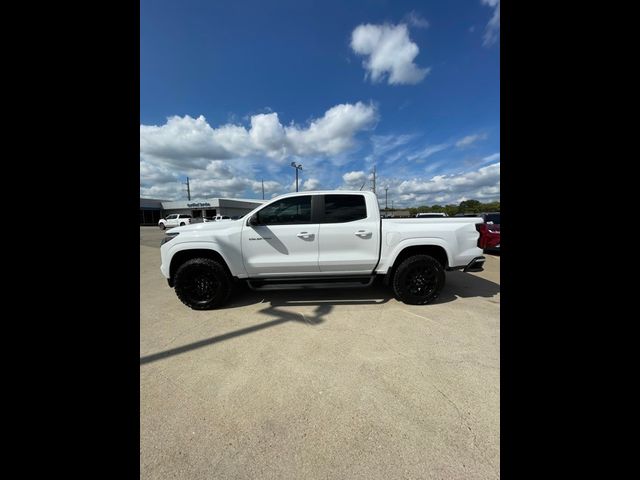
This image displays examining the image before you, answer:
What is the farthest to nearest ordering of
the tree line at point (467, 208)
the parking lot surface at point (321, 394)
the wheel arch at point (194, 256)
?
the tree line at point (467, 208) < the wheel arch at point (194, 256) < the parking lot surface at point (321, 394)

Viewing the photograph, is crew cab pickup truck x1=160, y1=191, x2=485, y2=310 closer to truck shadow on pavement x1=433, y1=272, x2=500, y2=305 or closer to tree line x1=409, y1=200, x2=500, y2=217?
truck shadow on pavement x1=433, y1=272, x2=500, y2=305

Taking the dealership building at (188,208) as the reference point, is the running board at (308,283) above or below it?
below

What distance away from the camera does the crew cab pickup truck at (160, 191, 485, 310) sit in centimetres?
373

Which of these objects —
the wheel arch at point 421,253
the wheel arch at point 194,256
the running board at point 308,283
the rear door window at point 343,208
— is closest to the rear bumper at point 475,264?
the wheel arch at point 421,253

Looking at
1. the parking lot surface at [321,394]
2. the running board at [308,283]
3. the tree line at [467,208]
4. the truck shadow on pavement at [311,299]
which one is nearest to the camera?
the parking lot surface at [321,394]

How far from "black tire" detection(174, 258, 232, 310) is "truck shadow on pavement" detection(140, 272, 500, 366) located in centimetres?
24

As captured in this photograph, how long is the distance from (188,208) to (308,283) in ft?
151

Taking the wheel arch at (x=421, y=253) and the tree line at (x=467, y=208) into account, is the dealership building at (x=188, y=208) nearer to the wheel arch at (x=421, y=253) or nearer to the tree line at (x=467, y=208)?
the tree line at (x=467, y=208)

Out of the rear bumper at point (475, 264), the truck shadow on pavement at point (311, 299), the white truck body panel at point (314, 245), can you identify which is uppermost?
the white truck body panel at point (314, 245)

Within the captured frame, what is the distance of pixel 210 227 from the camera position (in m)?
3.88

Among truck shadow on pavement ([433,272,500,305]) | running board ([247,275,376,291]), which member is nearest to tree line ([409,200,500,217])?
truck shadow on pavement ([433,272,500,305])

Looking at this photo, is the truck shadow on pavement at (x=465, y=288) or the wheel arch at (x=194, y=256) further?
the truck shadow on pavement at (x=465, y=288)

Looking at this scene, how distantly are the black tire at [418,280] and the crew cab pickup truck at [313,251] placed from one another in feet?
0.05

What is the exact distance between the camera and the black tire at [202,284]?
372 cm
